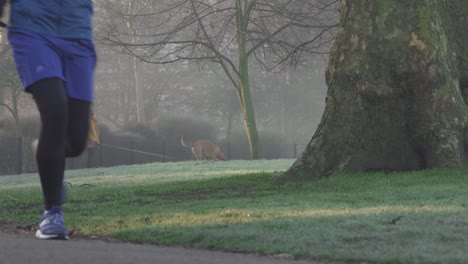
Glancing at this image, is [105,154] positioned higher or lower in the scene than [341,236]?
higher

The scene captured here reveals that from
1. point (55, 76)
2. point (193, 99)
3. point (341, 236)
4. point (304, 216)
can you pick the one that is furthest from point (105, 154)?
point (341, 236)

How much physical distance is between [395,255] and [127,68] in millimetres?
64331

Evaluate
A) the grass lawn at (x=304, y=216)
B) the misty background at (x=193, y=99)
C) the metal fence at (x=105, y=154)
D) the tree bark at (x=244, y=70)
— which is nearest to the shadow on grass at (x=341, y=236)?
the grass lawn at (x=304, y=216)

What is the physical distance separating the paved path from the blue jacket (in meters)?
1.41

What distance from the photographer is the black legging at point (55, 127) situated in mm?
6391

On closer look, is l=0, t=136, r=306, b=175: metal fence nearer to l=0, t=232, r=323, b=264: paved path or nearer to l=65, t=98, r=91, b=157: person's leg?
l=65, t=98, r=91, b=157: person's leg

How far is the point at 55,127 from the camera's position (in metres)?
6.45

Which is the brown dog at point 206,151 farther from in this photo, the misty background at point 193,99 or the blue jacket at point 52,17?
the blue jacket at point 52,17

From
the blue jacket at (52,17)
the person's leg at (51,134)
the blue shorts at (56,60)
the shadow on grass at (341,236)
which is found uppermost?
the blue jacket at (52,17)

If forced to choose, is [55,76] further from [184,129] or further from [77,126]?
[184,129]

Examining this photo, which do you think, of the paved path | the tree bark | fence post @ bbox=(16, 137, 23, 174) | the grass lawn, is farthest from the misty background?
the paved path

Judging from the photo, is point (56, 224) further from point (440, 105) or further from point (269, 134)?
point (269, 134)

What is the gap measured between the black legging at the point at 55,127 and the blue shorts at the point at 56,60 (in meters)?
0.06

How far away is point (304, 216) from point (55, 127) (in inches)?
80.8
